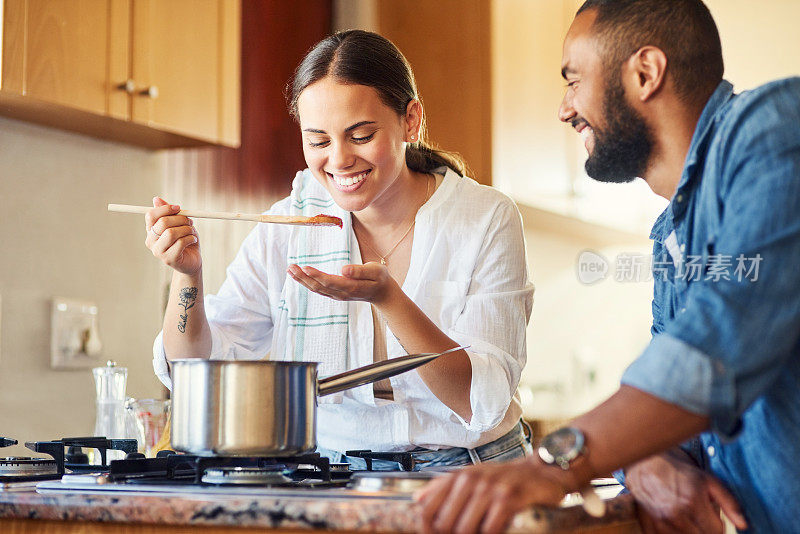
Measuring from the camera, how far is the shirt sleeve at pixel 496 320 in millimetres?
1511

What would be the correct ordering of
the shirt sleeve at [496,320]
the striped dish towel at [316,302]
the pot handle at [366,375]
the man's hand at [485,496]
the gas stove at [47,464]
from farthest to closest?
the striped dish towel at [316,302]
the shirt sleeve at [496,320]
the gas stove at [47,464]
the pot handle at [366,375]
the man's hand at [485,496]

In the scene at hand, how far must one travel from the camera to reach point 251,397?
3.58 feet

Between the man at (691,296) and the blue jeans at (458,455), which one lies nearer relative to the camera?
the man at (691,296)

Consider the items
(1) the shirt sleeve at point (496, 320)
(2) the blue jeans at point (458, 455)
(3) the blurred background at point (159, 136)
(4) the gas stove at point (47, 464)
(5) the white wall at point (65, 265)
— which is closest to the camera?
(4) the gas stove at point (47, 464)

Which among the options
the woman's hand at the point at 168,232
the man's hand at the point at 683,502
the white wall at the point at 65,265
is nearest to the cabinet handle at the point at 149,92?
the white wall at the point at 65,265

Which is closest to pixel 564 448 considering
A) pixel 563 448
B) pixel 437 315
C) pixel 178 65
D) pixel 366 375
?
pixel 563 448

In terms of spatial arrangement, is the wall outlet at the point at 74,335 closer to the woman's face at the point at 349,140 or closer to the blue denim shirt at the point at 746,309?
the woman's face at the point at 349,140

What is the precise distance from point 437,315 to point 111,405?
0.65m

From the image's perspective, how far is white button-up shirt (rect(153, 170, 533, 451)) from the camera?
160 cm

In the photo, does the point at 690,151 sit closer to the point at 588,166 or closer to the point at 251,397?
the point at 588,166

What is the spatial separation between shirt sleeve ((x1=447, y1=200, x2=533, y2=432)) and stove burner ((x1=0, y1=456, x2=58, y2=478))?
0.65 meters

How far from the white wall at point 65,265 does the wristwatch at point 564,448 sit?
154 centimetres

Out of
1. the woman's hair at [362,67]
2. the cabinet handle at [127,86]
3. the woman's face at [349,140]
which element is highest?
the cabinet handle at [127,86]

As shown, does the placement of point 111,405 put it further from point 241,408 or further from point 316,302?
point 241,408
